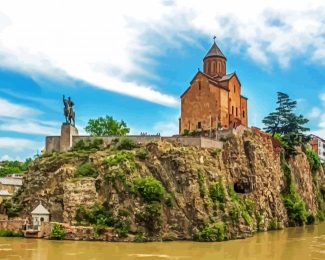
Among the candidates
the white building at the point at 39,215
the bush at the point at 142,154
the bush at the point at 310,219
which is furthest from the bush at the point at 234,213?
the bush at the point at 310,219

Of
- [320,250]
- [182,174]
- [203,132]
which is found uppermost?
[203,132]

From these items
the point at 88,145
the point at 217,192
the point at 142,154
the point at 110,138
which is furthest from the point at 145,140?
the point at 217,192

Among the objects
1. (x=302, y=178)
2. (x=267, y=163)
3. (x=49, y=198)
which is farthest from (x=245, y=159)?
(x=49, y=198)

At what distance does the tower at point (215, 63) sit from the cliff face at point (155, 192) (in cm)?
1287

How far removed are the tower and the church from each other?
78 cm

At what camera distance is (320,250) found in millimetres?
30625

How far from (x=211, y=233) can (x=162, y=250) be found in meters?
5.57

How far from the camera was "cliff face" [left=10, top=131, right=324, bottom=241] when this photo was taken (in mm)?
33875

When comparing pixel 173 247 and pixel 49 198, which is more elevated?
pixel 49 198

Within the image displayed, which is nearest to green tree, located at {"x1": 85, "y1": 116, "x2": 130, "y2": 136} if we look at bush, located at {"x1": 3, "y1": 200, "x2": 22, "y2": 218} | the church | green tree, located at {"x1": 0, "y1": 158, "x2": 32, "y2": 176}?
the church

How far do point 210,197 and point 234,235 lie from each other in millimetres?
3349

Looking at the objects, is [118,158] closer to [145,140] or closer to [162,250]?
[145,140]

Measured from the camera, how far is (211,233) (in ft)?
110

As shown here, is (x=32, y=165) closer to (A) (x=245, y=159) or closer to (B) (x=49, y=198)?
(B) (x=49, y=198)
